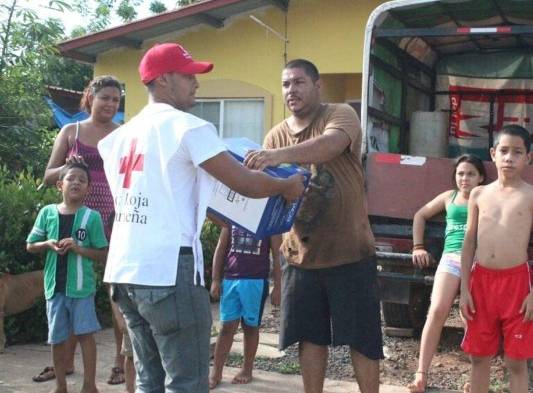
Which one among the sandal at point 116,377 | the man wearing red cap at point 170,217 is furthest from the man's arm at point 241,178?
the sandal at point 116,377

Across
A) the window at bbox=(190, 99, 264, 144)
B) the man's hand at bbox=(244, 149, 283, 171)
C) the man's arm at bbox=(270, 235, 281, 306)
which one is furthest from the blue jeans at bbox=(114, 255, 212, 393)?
the window at bbox=(190, 99, 264, 144)

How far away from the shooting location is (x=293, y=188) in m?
3.22

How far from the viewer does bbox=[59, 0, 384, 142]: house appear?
10.4m

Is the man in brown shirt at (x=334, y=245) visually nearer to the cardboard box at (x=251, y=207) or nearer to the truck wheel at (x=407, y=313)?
the cardboard box at (x=251, y=207)

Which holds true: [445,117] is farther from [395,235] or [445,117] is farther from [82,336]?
[82,336]

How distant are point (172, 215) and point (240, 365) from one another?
9.88ft

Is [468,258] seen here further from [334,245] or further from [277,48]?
[277,48]

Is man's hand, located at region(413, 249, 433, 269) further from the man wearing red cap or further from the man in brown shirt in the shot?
the man wearing red cap

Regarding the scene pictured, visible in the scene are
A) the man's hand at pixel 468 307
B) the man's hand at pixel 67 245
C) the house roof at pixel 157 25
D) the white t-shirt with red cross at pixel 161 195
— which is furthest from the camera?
the house roof at pixel 157 25

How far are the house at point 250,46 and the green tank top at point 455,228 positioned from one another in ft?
17.9

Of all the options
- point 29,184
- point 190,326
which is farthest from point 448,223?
point 29,184

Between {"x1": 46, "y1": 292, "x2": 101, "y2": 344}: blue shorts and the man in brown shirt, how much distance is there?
137cm

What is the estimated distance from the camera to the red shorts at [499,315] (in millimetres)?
4328

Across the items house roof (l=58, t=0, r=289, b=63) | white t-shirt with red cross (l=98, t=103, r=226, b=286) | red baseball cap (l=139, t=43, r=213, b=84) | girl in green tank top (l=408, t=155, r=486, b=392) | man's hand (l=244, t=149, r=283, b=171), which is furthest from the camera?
house roof (l=58, t=0, r=289, b=63)
